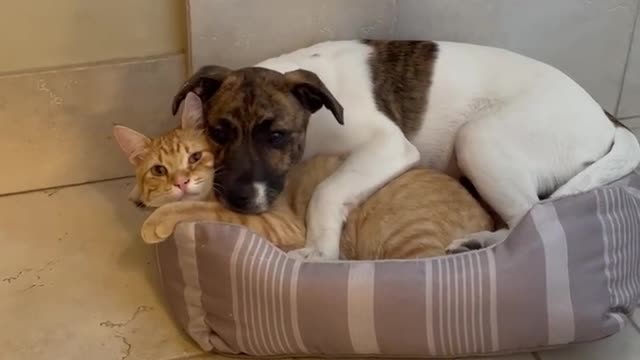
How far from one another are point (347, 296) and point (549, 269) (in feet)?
1.11

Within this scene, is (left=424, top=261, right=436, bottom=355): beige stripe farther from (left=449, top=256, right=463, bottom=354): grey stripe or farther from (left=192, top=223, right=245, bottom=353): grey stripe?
(left=192, top=223, right=245, bottom=353): grey stripe

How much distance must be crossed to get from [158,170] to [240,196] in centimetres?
18

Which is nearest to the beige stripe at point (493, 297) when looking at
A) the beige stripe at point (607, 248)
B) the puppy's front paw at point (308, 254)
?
the beige stripe at point (607, 248)

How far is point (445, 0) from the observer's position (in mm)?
2086

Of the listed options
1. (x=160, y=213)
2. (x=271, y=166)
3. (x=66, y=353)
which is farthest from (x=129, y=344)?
(x=271, y=166)

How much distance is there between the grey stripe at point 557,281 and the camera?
1.61 m

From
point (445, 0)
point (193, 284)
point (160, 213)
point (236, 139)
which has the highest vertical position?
point (445, 0)

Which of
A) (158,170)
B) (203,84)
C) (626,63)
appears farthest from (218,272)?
(626,63)

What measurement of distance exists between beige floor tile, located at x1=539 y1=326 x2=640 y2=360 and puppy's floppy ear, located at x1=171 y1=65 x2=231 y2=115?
0.75m

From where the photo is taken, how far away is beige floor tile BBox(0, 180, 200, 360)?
1.74m

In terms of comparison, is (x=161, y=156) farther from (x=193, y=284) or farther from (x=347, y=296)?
(x=347, y=296)

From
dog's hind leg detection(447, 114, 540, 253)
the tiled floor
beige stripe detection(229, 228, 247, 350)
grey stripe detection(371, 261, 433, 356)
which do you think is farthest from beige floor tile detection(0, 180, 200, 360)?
dog's hind leg detection(447, 114, 540, 253)

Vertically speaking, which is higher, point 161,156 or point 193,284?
point 161,156

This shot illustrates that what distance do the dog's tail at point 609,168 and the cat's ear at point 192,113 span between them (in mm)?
664
